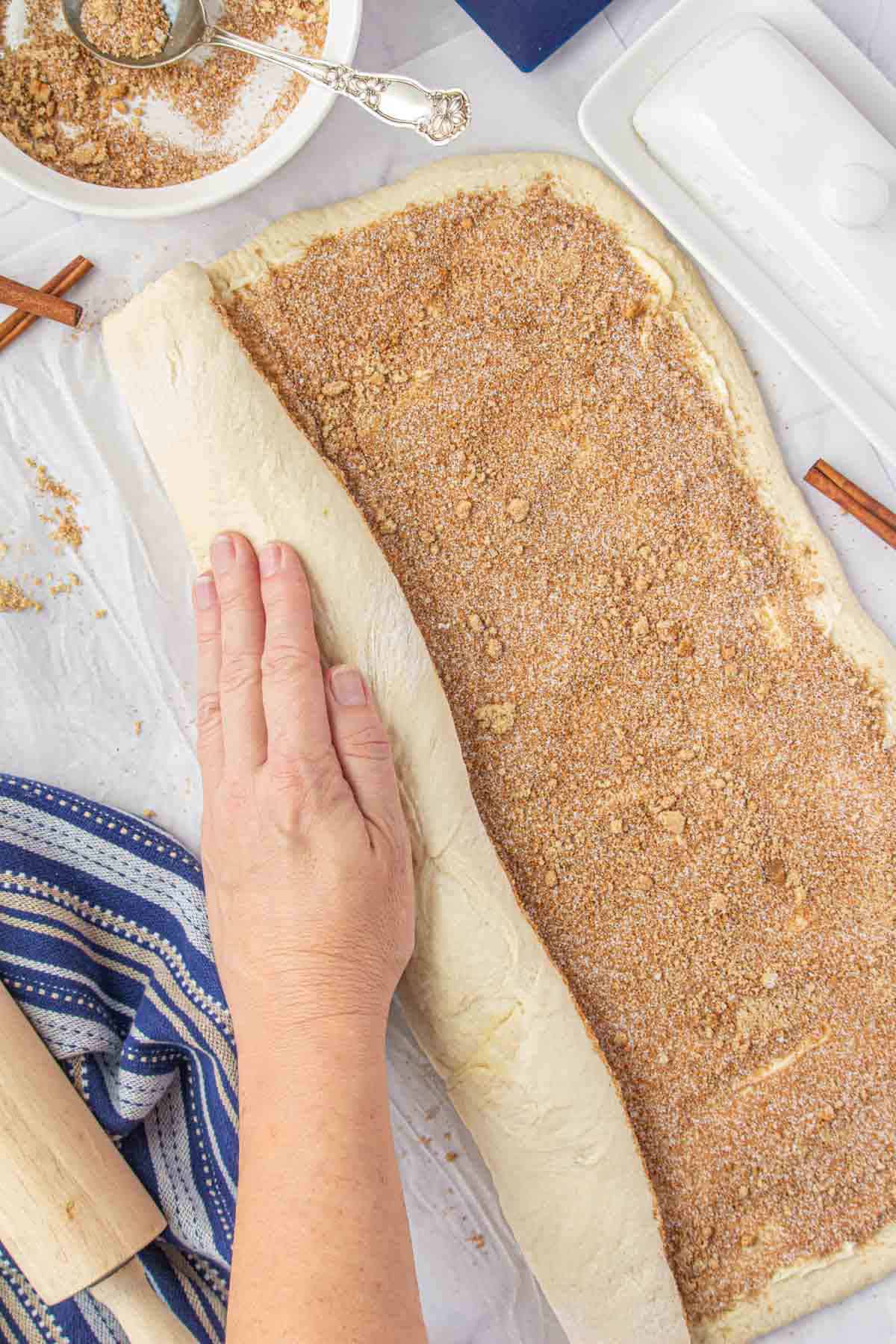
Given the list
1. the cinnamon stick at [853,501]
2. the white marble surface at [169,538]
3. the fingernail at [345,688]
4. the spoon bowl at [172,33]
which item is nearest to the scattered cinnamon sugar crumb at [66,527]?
the white marble surface at [169,538]

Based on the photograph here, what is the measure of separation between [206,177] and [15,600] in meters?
0.59

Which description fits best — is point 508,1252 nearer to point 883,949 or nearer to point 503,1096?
point 503,1096

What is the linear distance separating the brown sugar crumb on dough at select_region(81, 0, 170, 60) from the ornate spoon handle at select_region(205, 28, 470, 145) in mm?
92

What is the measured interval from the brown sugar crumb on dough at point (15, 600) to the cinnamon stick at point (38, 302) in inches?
13.7

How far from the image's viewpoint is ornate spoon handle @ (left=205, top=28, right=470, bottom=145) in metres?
1.16

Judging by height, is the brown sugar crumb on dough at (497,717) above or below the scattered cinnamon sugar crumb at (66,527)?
below

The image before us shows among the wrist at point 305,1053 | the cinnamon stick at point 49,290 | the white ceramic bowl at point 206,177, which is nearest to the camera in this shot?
the wrist at point 305,1053

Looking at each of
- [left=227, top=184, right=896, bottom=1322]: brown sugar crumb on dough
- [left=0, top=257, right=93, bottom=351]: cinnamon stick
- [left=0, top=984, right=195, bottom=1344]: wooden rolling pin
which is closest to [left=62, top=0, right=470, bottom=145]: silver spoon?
[left=227, top=184, right=896, bottom=1322]: brown sugar crumb on dough

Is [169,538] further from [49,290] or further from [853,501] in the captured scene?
[853,501]

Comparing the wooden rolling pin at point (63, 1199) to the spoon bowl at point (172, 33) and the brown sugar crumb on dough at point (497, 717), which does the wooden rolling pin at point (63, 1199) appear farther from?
the spoon bowl at point (172, 33)

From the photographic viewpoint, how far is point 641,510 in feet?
4.33

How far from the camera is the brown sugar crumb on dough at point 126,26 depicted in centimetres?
119

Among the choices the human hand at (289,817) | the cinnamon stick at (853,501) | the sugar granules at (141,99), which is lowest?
the cinnamon stick at (853,501)

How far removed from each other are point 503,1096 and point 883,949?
53 cm
